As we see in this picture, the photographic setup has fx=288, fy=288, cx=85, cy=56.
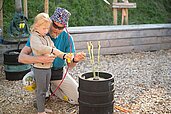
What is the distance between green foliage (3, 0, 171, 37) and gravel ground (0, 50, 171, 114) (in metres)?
2.04

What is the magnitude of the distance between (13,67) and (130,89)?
160 centimetres

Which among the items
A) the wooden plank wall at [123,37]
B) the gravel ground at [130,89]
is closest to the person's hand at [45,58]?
the gravel ground at [130,89]

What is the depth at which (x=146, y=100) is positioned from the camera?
328cm

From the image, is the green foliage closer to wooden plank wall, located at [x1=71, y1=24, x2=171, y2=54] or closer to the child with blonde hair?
wooden plank wall, located at [x1=71, y1=24, x2=171, y2=54]

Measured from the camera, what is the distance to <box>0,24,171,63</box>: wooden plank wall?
5.39 meters

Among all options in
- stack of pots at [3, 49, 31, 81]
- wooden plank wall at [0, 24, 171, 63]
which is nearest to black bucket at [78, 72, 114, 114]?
stack of pots at [3, 49, 31, 81]

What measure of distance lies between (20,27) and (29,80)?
171cm

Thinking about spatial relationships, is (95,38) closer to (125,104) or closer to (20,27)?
(20,27)

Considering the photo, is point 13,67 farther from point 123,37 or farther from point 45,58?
point 123,37

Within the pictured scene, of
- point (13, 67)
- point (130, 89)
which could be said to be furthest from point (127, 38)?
point (13, 67)

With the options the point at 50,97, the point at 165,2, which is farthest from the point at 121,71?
the point at 165,2

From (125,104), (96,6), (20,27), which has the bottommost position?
(125,104)

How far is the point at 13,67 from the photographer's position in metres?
3.92

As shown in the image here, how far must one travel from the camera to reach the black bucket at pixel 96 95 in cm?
249
